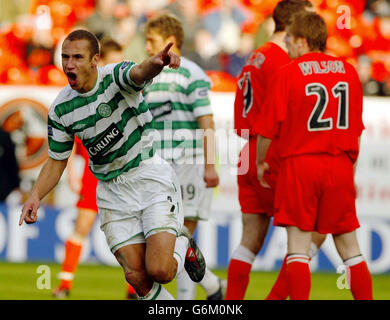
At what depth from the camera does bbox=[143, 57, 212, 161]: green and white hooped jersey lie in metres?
7.11

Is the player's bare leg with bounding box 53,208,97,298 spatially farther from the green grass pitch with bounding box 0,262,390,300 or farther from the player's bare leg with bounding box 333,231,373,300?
the player's bare leg with bounding box 333,231,373,300

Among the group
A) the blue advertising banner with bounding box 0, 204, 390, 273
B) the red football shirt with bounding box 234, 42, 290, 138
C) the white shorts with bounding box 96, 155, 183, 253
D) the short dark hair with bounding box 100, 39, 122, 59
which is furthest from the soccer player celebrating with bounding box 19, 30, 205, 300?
the blue advertising banner with bounding box 0, 204, 390, 273

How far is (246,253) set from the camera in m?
6.79

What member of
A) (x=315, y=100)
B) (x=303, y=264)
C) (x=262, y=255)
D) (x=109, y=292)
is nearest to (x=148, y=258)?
(x=303, y=264)

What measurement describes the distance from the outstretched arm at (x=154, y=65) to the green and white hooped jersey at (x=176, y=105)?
155 cm

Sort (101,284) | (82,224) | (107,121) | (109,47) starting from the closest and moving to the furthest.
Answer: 1. (107,121)
2. (82,224)
3. (109,47)
4. (101,284)

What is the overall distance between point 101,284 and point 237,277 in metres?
2.82

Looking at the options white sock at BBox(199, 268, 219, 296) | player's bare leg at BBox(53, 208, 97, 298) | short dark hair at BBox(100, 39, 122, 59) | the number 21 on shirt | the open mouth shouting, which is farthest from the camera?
short dark hair at BBox(100, 39, 122, 59)

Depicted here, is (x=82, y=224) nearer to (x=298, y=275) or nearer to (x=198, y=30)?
(x=298, y=275)

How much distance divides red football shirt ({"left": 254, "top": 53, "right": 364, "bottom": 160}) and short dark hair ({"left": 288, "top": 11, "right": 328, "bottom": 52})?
11cm

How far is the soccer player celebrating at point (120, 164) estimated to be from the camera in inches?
224

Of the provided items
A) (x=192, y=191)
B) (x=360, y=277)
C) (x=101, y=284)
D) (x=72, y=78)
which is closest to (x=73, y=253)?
(x=101, y=284)
